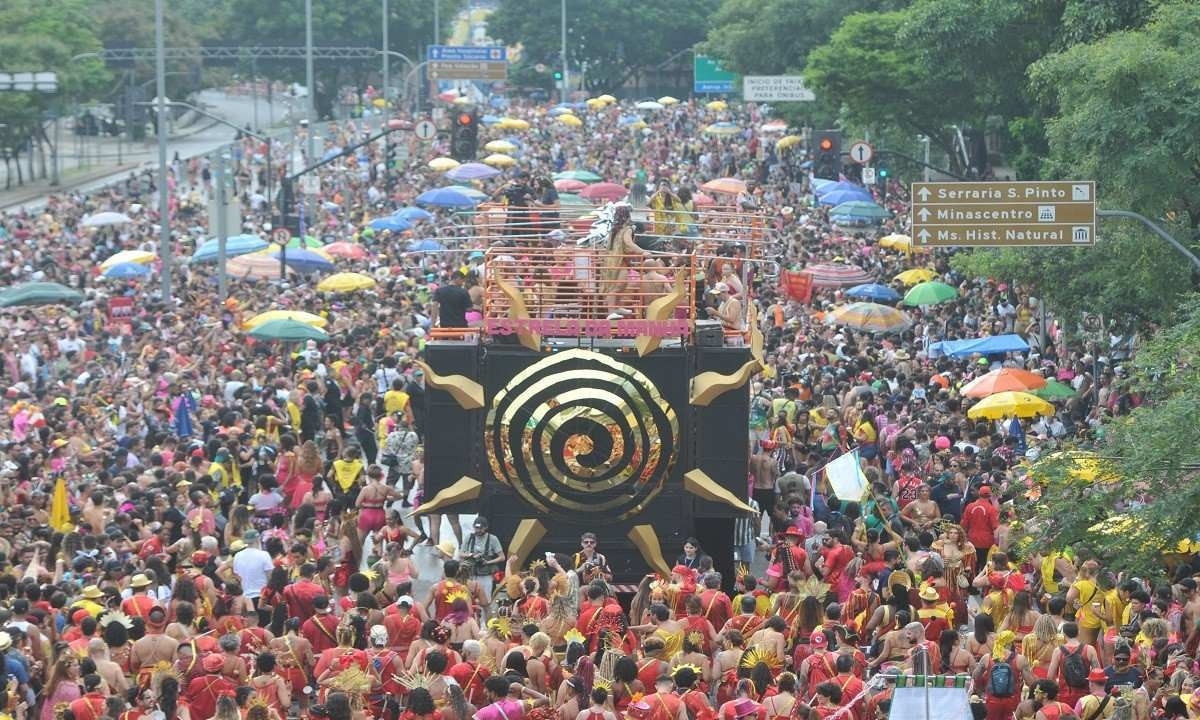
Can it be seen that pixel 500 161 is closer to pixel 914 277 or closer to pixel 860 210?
pixel 860 210

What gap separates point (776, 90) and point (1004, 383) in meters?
42.9

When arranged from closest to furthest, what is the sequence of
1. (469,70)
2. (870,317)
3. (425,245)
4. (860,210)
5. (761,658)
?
1. (761,658)
2. (870,317)
3. (425,245)
4. (860,210)
5. (469,70)

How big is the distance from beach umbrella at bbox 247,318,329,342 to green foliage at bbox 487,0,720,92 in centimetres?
8253

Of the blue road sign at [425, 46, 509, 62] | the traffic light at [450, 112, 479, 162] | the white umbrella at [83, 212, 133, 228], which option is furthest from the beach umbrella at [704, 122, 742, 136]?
the white umbrella at [83, 212, 133, 228]

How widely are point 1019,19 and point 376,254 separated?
53.5ft

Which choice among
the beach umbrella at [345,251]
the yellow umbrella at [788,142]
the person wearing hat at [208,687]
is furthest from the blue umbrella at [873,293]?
the yellow umbrella at [788,142]

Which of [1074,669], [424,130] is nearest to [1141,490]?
[1074,669]

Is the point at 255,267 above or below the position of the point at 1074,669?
below

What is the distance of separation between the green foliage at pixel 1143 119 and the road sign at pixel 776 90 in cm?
3792

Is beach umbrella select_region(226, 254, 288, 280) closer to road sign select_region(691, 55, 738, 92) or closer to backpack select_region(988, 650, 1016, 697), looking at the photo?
backpack select_region(988, 650, 1016, 697)

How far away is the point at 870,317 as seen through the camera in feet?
115

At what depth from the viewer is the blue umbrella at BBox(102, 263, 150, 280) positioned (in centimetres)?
4431

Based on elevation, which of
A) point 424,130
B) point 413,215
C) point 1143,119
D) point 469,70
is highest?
point 1143,119

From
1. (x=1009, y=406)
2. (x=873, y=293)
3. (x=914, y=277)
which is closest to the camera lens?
(x=1009, y=406)
